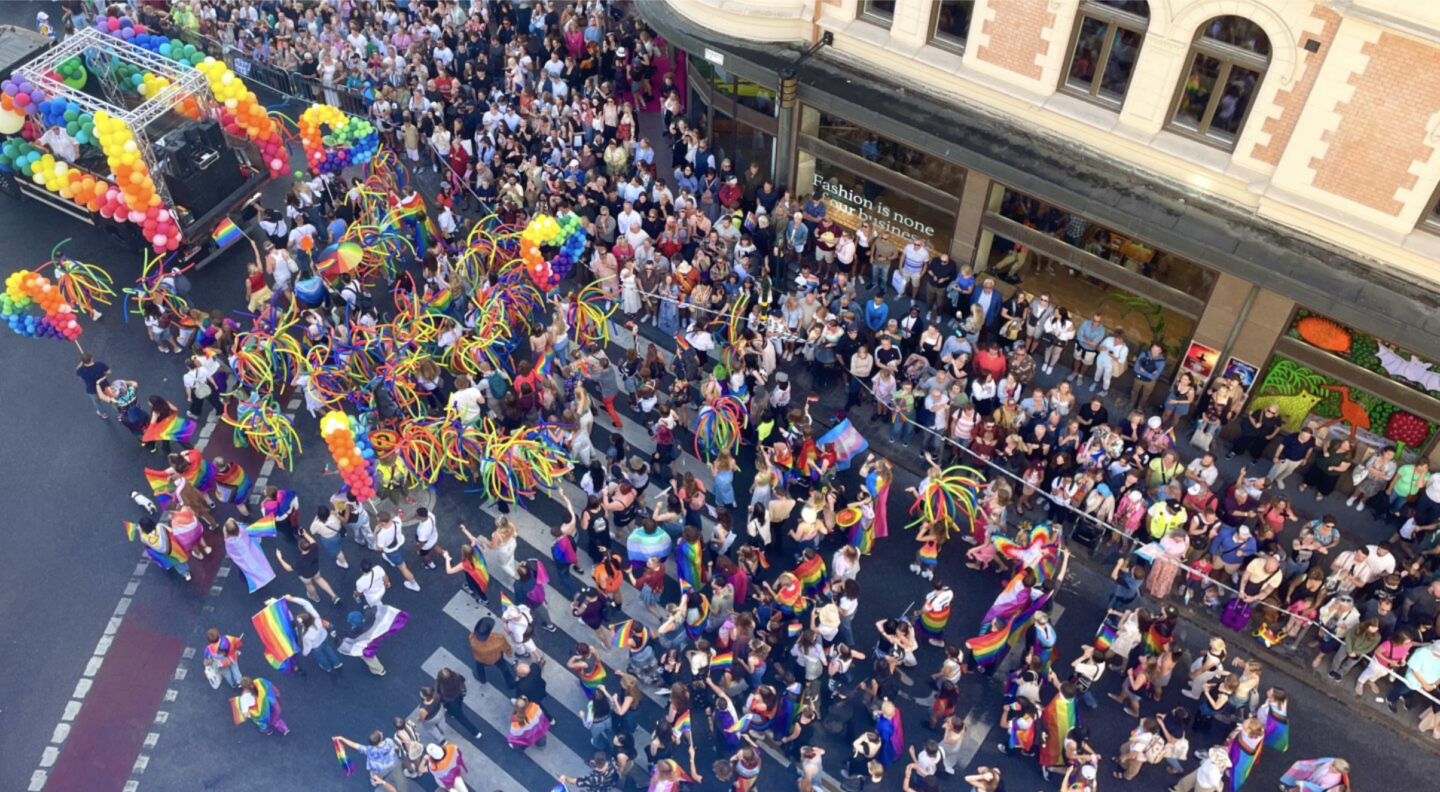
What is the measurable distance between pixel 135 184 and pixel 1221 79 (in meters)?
19.0

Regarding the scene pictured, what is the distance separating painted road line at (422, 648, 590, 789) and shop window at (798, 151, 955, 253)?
11.5m

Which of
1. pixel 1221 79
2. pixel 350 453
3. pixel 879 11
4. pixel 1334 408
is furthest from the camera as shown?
pixel 879 11

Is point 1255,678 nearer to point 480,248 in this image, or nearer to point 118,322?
point 480,248

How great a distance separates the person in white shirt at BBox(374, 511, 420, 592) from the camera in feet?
56.1

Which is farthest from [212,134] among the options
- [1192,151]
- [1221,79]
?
[1221,79]

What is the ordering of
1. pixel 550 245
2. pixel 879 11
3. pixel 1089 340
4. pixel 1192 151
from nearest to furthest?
pixel 1192 151 < pixel 1089 340 < pixel 879 11 < pixel 550 245

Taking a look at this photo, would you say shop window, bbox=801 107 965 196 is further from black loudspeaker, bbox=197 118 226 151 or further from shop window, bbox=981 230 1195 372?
black loudspeaker, bbox=197 118 226 151

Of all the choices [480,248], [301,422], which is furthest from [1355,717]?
[301,422]

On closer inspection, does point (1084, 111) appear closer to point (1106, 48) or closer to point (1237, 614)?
point (1106, 48)

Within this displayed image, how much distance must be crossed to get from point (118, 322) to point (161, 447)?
13.5ft

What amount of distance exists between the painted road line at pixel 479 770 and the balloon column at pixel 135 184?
12025mm

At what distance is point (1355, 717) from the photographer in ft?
53.5

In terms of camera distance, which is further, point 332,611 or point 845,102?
point 845,102

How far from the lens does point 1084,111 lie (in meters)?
18.2
